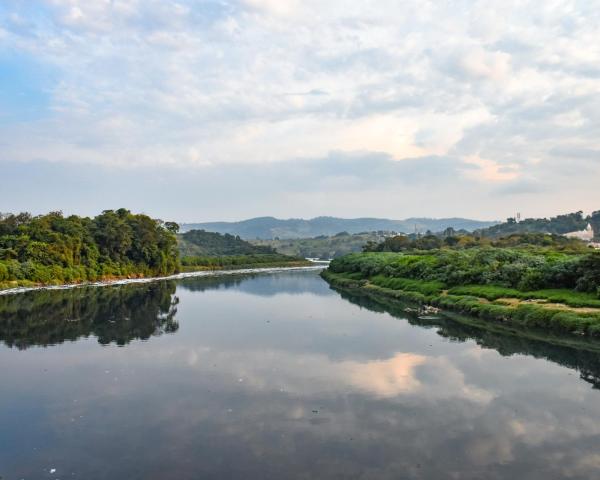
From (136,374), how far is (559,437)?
18.7m

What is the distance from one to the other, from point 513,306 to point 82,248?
7598 cm

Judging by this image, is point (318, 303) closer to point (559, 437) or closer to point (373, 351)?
point (373, 351)

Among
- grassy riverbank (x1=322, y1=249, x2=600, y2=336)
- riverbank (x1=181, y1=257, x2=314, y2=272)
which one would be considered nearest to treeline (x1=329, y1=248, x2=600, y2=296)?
grassy riverbank (x1=322, y1=249, x2=600, y2=336)

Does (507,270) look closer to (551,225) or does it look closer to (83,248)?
(83,248)

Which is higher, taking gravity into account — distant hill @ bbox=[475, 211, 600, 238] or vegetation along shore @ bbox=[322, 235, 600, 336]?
distant hill @ bbox=[475, 211, 600, 238]

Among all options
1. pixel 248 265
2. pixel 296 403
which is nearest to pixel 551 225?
Answer: pixel 248 265

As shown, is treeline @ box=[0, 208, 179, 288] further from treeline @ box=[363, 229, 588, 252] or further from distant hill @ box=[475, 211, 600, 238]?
distant hill @ box=[475, 211, 600, 238]

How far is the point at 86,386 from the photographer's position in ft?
78.8

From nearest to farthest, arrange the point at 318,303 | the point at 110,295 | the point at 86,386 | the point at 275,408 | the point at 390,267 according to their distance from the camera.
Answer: the point at 275,408
the point at 86,386
the point at 318,303
the point at 110,295
the point at 390,267

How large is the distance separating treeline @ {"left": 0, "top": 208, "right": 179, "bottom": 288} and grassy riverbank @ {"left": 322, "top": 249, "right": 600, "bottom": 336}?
1941 inches

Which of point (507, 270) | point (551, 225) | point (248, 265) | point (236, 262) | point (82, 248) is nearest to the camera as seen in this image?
point (507, 270)

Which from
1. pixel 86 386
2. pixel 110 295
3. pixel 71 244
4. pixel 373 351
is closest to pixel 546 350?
pixel 373 351

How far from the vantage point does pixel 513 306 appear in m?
42.3

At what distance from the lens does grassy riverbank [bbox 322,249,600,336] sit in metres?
37.8
